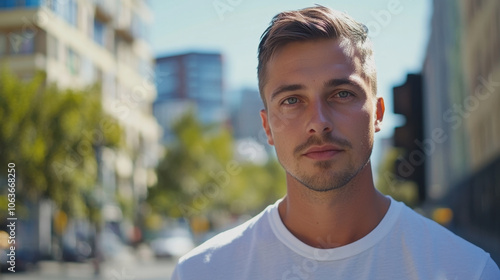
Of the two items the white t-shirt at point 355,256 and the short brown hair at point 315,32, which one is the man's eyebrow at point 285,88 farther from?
the white t-shirt at point 355,256

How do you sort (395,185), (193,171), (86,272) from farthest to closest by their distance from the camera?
(193,171)
(86,272)
(395,185)

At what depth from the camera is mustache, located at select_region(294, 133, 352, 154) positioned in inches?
85.9

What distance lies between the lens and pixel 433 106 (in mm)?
63656

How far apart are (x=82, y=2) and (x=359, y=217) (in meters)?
42.7

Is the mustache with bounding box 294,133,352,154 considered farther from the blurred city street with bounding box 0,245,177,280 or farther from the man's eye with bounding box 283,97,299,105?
the blurred city street with bounding box 0,245,177,280

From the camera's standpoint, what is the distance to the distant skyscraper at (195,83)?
138m

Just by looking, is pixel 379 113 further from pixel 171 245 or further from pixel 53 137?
pixel 171 245

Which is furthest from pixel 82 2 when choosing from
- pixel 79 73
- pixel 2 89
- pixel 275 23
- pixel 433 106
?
pixel 275 23

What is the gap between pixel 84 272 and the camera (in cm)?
2892

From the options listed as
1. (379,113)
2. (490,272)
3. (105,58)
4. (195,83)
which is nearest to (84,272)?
(105,58)

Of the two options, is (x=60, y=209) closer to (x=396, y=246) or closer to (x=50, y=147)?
(x=50, y=147)

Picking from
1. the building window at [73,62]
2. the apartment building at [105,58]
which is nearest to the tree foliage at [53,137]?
the apartment building at [105,58]

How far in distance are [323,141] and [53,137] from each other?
25.9 m

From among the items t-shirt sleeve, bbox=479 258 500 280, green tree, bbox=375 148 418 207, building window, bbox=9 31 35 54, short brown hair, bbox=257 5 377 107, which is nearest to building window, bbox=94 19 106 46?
building window, bbox=9 31 35 54
